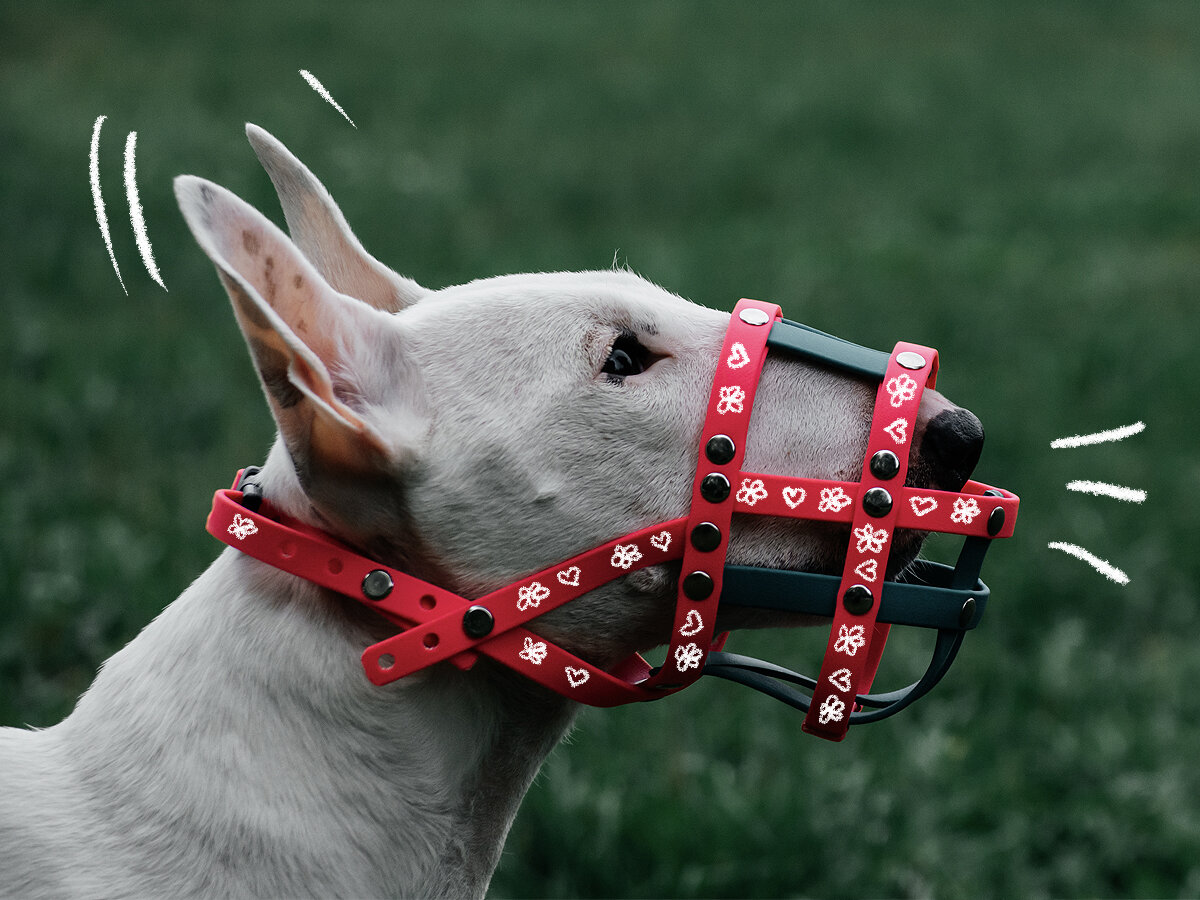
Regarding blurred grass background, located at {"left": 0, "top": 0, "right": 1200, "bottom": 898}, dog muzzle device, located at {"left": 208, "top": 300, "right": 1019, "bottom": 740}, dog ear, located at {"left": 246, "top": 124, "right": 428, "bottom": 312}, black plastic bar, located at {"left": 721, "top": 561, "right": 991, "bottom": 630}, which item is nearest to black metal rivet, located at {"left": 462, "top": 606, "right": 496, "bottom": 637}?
dog muzzle device, located at {"left": 208, "top": 300, "right": 1019, "bottom": 740}

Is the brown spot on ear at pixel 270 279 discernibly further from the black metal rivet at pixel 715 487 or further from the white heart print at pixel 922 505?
the white heart print at pixel 922 505

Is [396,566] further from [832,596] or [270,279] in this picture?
[832,596]

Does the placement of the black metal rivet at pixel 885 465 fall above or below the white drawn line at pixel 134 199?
below

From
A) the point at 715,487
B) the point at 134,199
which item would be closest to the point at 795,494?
the point at 715,487

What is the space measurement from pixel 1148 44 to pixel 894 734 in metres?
14.2

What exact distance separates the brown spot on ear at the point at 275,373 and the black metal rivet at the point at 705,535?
630 mm

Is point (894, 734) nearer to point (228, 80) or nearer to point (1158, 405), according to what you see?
point (1158, 405)

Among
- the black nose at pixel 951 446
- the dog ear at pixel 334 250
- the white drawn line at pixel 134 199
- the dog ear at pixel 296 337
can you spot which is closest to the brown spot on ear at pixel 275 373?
the dog ear at pixel 296 337

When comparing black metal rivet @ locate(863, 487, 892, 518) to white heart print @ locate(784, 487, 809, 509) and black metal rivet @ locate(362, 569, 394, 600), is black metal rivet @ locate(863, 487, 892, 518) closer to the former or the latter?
white heart print @ locate(784, 487, 809, 509)

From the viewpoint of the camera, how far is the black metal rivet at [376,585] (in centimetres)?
188

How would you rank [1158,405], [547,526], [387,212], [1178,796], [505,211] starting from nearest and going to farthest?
[547,526] < [1178,796] < [1158,405] < [387,212] < [505,211]

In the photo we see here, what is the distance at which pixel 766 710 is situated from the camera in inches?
158

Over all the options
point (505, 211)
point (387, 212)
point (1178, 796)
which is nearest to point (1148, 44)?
point (505, 211)

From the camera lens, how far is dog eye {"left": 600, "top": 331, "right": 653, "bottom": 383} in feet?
6.66
